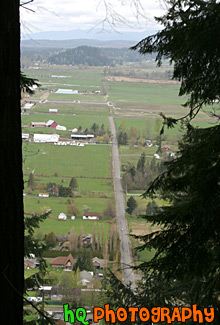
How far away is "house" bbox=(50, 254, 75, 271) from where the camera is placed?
731 inches

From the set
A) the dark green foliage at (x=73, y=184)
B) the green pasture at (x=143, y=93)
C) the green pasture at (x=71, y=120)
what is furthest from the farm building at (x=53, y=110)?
the dark green foliage at (x=73, y=184)

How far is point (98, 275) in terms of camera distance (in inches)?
648

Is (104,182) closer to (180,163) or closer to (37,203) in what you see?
(37,203)

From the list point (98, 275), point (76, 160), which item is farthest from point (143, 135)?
point (98, 275)

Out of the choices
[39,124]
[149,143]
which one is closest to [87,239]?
[149,143]

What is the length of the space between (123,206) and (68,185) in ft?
20.0

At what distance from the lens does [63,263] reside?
18641mm

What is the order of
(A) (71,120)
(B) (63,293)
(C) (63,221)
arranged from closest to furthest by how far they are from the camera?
(B) (63,293), (C) (63,221), (A) (71,120)

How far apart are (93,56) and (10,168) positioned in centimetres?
9448

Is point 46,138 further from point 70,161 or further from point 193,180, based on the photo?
point 193,180

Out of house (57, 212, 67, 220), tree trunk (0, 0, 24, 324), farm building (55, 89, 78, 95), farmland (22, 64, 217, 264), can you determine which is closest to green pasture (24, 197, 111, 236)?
farmland (22, 64, 217, 264)

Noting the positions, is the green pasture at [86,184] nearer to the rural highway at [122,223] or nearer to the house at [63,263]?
the rural highway at [122,223]

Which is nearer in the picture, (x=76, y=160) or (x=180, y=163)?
(x=180, y=163)

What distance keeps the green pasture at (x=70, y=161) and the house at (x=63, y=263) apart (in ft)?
50.0
